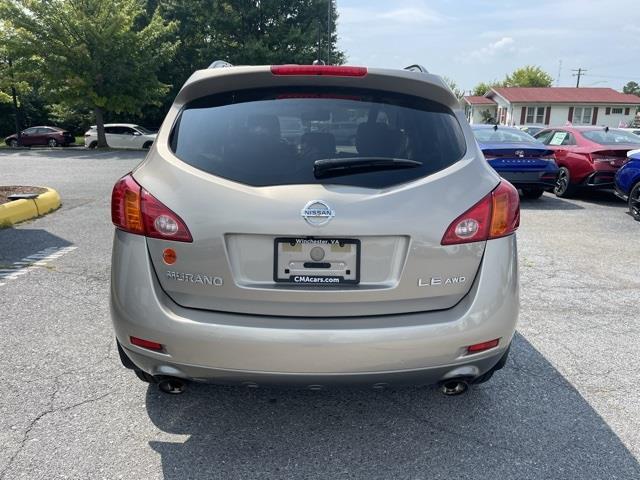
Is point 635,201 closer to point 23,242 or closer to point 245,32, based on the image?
point 23,242

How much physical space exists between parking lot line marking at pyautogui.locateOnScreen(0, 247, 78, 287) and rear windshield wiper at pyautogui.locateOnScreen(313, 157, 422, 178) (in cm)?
404

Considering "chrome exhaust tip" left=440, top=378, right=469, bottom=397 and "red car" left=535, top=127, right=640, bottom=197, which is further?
"red car" left=535, top=127, right=640, bottom=197

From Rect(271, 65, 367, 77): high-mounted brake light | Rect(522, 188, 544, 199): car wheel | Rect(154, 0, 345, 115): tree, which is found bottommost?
Rect(522, 188, 544, 199): car wheel

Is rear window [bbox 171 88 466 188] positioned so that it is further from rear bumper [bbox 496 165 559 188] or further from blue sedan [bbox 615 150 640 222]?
rear bumper [bbox 496 165 559 188]

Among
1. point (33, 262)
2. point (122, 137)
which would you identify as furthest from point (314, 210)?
point (122, 137)

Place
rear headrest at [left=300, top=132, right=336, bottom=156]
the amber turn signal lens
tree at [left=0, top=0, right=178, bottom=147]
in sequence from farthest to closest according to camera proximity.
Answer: tree at [left=0, top=0, right=178, bottom=147]
rear headrest at [left=300, top=132, right=336, bottom=156]
the amber turn signal lens

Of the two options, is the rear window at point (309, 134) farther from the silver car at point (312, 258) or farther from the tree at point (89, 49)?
the tree at point (89, 49)

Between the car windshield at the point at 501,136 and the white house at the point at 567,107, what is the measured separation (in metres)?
47.3

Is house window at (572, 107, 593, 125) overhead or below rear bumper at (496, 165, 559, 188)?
overhead

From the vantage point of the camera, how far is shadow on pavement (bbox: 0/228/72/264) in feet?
20.0

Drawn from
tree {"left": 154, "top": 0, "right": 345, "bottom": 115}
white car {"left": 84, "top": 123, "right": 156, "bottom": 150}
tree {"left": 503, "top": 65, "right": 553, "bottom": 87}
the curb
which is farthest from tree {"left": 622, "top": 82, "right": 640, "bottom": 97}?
the curb

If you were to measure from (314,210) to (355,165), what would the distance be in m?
0.32

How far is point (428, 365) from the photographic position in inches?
91.0

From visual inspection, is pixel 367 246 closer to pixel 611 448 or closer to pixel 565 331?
pixel 611 448
